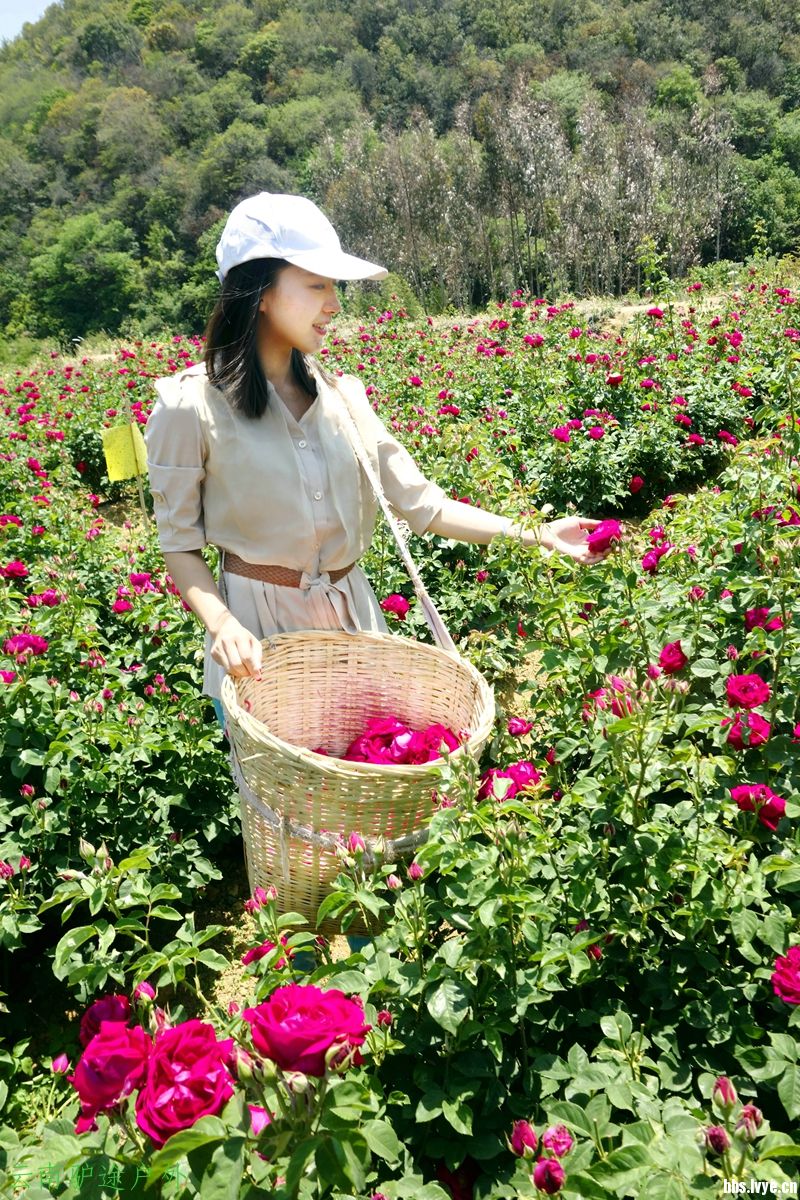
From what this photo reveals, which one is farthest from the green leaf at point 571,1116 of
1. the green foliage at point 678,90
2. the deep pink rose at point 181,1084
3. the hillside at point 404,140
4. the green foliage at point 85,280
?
the green foliage at point 678,90

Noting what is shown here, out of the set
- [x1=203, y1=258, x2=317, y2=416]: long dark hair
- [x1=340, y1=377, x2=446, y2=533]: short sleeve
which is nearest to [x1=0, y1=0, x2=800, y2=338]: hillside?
[x1=340, y1=377, x2=446, y2=533]: short sleeve

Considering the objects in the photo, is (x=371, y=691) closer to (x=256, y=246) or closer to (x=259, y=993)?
(x=259, y=993)

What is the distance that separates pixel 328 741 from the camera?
1859mm

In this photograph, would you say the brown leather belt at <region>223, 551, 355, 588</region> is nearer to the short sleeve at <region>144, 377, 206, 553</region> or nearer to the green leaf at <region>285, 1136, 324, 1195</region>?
the short sleeve at <region>144, 377, 206, 553</region>

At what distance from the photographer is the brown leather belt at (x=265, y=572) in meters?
1.83

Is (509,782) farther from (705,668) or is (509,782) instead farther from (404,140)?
(404,140)

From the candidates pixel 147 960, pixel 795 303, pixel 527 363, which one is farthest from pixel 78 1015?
pixel 795 303

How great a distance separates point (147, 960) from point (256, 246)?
122cm

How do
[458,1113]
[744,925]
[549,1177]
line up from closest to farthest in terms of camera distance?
1. [549,1177]
2. [458,1113]
3. [744,925]

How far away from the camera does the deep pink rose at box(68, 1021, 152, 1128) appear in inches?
35.9

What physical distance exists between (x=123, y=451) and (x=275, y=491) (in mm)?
2195

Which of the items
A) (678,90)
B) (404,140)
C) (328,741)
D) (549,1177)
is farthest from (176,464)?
(678,90)

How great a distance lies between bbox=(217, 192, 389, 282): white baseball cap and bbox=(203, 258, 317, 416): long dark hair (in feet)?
0.14

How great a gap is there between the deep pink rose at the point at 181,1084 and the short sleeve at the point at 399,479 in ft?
4.05
